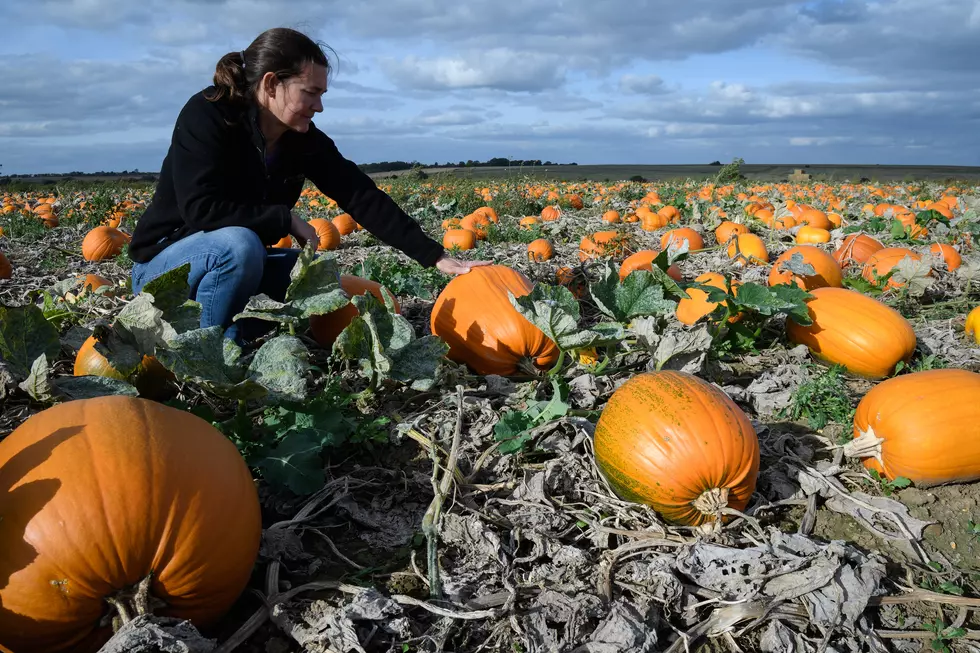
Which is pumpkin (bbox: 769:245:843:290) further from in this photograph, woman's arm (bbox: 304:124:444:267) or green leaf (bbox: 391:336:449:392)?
green leaf (bbox: 391:336:449:392)

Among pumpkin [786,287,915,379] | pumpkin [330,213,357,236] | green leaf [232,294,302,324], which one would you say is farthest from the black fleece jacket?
pumpkin [330,213,357,236]

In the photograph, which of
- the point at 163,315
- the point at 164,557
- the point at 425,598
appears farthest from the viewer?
the point at 163,315

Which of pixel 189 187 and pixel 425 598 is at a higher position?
pixel 189 187

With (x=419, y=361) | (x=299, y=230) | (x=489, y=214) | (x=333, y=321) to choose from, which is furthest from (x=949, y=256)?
(x=489, y=214)

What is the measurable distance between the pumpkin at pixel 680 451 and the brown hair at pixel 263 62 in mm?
2442

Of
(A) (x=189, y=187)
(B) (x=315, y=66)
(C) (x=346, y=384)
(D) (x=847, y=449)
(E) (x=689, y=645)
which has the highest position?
(B) (x=315, y=66)

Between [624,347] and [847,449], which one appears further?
[624,347]

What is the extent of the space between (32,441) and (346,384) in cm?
154

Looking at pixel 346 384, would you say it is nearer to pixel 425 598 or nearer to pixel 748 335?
pixel 425 598

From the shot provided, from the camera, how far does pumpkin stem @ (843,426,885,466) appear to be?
2.67 meters

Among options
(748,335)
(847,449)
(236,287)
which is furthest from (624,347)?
(236,287)

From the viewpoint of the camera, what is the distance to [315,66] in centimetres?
358

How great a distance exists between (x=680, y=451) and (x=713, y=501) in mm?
200

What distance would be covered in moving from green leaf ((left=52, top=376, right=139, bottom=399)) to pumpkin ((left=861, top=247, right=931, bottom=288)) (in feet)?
14.7
